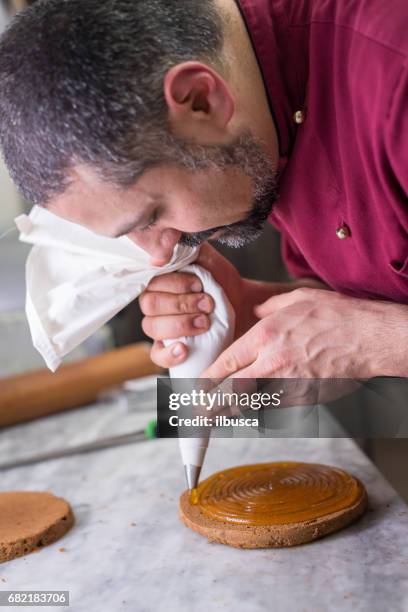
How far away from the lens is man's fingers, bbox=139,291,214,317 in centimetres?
129

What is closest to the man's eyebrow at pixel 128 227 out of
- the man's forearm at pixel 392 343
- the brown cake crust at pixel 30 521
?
the man's forearm at pixel 392 343

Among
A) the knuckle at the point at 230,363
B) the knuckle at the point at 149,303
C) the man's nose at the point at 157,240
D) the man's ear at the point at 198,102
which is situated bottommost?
the knuckle at the point at 230,363

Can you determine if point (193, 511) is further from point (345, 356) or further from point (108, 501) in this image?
point (345, 356)

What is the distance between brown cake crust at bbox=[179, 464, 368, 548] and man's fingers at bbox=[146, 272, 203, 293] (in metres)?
0.37

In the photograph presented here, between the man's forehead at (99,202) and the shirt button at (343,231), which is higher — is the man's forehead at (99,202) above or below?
above

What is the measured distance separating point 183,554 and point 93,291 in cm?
43

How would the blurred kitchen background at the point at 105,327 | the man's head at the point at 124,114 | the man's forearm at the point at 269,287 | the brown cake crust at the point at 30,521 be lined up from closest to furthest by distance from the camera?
the man's head at the point at 124,114, the brown cake crust at the point at 30,521, the man's forearm at the point at 269,287, the blurred kitchen background at the point at 105,327

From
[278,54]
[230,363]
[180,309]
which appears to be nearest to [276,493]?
[230,363]

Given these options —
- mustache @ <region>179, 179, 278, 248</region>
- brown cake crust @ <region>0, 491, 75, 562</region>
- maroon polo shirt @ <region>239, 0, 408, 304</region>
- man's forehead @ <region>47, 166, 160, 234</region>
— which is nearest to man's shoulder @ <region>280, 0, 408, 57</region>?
maroon polo shirt @ <region>239, 0, 408, 304</region>

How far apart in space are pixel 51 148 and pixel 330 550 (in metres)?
0.65

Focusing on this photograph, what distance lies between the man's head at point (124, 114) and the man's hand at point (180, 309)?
164 millimetres

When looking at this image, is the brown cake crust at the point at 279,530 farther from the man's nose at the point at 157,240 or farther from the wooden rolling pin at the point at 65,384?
the wooden rolling pin at the point at 65,384

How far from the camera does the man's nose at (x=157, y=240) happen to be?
3.89 ft

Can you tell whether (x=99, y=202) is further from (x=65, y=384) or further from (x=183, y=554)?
(x=65, y=384)
